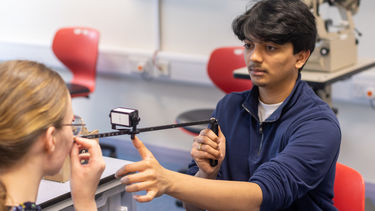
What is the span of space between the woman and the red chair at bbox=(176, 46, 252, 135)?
72.1 inches

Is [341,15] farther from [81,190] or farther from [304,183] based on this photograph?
[81,190]

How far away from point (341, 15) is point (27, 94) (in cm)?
217

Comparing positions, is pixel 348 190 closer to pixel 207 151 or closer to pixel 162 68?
pixel 207 151

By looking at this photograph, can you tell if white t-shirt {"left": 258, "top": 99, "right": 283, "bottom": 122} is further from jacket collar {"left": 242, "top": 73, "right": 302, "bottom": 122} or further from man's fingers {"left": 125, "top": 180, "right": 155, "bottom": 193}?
man's fingers {"left": 125, "top": 180, "right": 155, "bottom": 193}

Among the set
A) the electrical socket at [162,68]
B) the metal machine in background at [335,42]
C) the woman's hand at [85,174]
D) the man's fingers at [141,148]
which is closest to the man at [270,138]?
the man's fingers at [141,148]

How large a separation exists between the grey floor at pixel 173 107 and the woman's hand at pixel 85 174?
71.7 inches

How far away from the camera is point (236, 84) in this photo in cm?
312

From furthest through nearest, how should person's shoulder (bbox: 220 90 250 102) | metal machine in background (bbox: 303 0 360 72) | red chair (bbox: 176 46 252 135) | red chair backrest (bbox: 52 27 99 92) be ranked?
red chair backrest (bbox: 52 27 99 92) → red chair (bbox: 176 46 252 135) → metal machine in background (bbox: 303 0 360 72) → person's shoulder (bbox: 220 90 250 102)

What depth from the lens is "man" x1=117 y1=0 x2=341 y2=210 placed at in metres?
1.30

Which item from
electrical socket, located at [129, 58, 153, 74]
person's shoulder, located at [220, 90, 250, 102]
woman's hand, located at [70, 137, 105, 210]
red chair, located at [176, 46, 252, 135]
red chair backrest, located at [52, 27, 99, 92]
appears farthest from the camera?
electrical socket, located at [129, 58, 153, 74]

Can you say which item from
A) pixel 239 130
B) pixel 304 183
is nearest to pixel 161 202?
pixel 239 130

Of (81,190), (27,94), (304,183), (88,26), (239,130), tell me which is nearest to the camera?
(27,94)

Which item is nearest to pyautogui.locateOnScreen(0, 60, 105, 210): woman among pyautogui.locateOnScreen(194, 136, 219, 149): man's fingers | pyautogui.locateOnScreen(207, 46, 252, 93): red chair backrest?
pyautogui.locateOnScreen(194, 136, 219, 149): man's fingers

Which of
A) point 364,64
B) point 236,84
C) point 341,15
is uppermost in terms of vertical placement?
point 341,15
